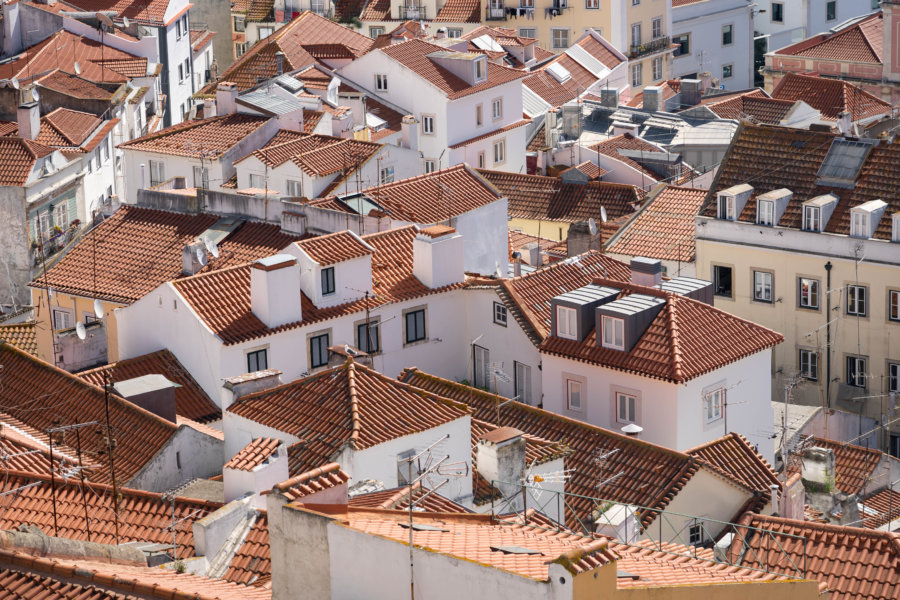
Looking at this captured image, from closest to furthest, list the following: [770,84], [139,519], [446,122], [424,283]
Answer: [139,519] → [424,283] → [446,122] → [770,84]

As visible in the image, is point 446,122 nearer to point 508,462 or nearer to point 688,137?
point 688,137

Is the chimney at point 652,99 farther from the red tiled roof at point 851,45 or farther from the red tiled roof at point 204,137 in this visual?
the red tiled roof at point 204,137

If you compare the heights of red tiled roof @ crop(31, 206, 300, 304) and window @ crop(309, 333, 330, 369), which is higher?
red tiled roof @ crop(31, 206, 300, 304)

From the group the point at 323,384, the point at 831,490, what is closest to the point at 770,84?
the point at 831,490

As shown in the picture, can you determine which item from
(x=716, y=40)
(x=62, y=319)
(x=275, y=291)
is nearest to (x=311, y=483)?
(x=275, y=291)

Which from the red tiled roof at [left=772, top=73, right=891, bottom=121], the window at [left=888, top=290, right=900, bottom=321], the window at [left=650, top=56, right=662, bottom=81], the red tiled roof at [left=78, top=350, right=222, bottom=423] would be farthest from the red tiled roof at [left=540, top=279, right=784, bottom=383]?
the window at [left=650, top=56, right=662, bottom=81]

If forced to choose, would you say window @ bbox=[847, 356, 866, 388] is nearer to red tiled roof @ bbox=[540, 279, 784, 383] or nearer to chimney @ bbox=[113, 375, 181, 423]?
red tiled roof @ bbox=[540, 279, 784, 383]

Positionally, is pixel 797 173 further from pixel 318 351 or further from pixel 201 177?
pixel 318 351
